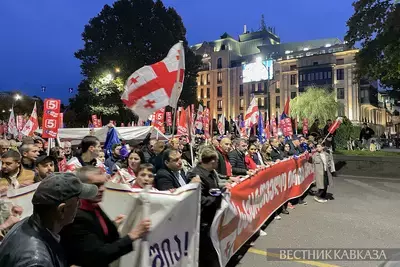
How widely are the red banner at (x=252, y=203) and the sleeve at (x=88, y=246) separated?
68.0 inches

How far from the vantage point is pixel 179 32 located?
36.9 metres

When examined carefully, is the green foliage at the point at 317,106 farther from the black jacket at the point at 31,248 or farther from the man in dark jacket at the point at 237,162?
the black jacket at the point at 31,248

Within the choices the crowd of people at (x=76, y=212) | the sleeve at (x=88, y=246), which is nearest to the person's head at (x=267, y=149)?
the crowd of people at (x=76, y=212)

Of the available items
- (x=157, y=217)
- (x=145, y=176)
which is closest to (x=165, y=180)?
(x=145, y=176)

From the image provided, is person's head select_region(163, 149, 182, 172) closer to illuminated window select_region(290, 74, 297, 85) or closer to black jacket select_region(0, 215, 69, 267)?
black jacket select_region(0, 215, 69, 267)

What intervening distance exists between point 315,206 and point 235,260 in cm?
452

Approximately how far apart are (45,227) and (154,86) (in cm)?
439

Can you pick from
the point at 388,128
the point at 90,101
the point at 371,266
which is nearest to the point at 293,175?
the point at 371,266

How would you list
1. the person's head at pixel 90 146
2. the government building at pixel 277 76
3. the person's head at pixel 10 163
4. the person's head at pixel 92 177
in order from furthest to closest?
the government building at pixel 277 76 < the person's head at pixel 90 146 < the person's head at pixel 10 163 < the person's head at pixel 92 177

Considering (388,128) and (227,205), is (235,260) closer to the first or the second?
(227,205)

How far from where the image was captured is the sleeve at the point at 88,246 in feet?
7.19

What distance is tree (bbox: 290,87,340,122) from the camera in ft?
151

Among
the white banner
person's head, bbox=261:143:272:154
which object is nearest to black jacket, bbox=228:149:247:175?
person's head, bbox=261:143:272:154

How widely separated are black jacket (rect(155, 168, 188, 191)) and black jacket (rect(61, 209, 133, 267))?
184 cm
